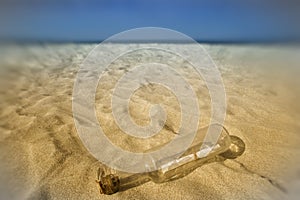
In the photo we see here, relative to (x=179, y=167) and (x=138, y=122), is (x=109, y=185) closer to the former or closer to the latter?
(x=179, y=167)

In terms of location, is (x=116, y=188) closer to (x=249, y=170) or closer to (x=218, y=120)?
(x=249, y=170)

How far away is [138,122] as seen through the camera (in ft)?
2.84

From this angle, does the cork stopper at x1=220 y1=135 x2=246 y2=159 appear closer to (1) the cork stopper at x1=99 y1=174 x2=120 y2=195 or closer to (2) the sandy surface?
(2) the sandy surface

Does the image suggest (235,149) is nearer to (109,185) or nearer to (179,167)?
(179,167)

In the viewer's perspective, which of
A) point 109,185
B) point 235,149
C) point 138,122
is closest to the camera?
point 109,185

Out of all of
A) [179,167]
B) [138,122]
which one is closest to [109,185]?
[179,167]

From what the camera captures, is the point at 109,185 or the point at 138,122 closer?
the point at 109,185

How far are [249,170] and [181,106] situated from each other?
40 centimetres

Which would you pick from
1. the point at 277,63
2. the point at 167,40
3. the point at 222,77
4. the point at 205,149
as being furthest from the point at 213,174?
the point at 167,40

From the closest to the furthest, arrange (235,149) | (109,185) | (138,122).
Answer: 1. (109,185)
2. (235,149)
3. (138,122)

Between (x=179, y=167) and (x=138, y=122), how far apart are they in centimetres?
27

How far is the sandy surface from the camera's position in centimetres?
58

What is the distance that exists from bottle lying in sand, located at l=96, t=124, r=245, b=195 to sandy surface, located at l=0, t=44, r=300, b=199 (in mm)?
17

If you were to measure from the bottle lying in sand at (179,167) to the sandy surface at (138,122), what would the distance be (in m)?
0.02
